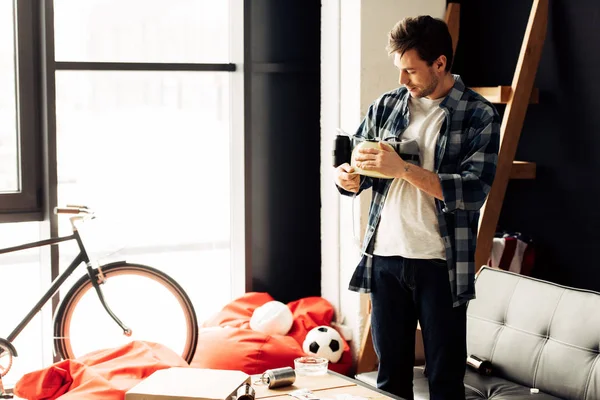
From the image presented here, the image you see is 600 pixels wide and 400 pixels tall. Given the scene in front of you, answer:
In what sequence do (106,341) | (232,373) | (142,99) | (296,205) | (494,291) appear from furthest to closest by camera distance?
1. (296,205)
2. (142,99)
3. (106,341)
4. (494,291)
5. (232,373)

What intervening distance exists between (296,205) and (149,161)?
763mm

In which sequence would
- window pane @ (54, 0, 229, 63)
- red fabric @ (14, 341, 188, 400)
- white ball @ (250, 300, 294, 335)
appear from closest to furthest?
red fabric @ (14, 341, 188, 400) < window pane @ (54, 0, 229, 63) < white ball @ (250, 300, 294, 335)

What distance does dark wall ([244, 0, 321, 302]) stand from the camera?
→ 404cm


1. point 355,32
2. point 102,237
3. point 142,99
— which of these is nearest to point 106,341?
point 102,237

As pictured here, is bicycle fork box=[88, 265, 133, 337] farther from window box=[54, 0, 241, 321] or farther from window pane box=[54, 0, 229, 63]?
window pane box=[54, 0, 229, 63]

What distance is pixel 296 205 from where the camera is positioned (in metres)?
4.18

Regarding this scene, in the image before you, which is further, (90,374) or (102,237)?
(102,237)

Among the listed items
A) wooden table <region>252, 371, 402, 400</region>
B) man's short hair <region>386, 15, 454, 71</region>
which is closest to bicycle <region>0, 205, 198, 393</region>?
wooden table <region>252, 371, 402, 400</region>

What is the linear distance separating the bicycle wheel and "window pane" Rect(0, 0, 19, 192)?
2.00ft

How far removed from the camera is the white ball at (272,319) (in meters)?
3.82

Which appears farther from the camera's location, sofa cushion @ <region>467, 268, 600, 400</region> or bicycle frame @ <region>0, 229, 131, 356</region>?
bicycle frame @ <region>0, 229, 131, 356</region>

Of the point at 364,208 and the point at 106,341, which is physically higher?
the point at 364,208

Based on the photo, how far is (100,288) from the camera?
344 cm

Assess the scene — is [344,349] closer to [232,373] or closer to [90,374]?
[90,374]
